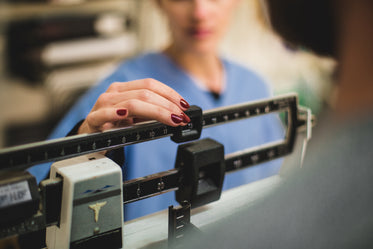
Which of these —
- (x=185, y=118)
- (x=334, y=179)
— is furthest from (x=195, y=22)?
(x=334, y=179)

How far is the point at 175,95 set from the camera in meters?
0.69

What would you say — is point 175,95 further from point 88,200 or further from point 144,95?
point 88,200

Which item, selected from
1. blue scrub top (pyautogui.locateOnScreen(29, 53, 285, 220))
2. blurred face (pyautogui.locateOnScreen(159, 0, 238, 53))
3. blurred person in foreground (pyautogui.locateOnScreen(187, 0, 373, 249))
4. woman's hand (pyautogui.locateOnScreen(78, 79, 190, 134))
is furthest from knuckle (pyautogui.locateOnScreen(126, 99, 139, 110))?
blurred face (pyautogui.locateOnScreen(159, 0, 238, 53))

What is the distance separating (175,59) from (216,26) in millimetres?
235

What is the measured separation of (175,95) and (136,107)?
81mm

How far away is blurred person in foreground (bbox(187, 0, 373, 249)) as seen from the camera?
1.73 ft

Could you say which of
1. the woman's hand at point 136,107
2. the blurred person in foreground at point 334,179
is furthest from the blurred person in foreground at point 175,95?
the blurred person in foreground at point 334,179

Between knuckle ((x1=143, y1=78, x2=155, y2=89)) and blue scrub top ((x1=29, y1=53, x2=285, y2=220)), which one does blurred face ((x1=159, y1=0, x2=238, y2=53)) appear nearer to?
blue scrub top ((x1=29, y1=53, x2=285, y2=220))

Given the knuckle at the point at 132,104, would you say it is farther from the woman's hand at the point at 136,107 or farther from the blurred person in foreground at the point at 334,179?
the blurred person in foreground at the point at 334,179

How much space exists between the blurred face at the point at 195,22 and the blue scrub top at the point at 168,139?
85 mm

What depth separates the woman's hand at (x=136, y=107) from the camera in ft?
2.11

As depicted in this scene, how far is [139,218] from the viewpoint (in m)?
0.77

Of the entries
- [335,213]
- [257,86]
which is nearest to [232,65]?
[257,86]

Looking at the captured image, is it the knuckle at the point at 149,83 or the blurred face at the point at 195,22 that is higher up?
the blurred face at the point at 195,22
